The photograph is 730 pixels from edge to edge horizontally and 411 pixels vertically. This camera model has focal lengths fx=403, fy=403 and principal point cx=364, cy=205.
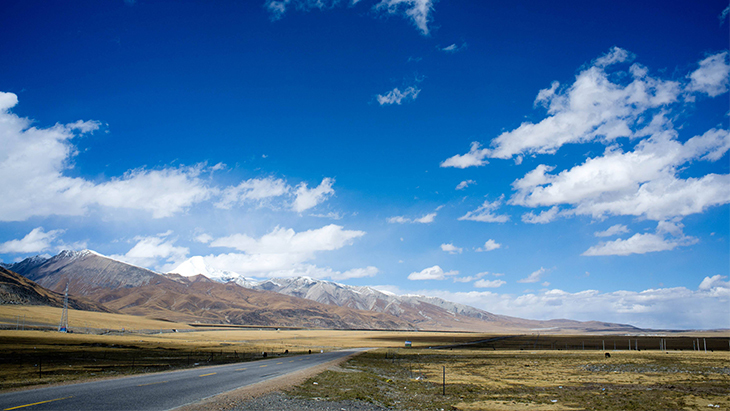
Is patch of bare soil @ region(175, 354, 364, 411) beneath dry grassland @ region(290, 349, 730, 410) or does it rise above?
above

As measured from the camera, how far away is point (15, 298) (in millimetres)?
176750

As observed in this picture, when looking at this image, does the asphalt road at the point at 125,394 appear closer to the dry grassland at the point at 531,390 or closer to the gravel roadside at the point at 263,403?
the gravel roadside at the point at 263,403

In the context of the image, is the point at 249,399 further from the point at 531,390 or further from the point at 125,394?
the point at 531,390

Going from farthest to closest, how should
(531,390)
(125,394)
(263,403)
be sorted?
(531,390), (125,394), (263,403)

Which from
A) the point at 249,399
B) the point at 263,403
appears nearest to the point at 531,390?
the point at 263,403

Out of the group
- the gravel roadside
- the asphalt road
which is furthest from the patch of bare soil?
the asphalt road

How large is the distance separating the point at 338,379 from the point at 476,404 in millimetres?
12504

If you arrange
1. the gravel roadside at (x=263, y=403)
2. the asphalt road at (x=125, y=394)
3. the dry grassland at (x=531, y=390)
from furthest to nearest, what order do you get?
the dry grassland at (x=531, y=390) → the gravel roadside at (x=263, y=403) → the asphalt road at (x=125, y=394)

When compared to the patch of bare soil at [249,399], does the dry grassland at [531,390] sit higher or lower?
lower

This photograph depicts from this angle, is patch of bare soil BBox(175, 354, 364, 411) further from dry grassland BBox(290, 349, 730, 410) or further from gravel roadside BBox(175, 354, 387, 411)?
dry grassland BBox(290, 349, 730, 410)

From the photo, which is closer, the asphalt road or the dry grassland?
the asphalt road

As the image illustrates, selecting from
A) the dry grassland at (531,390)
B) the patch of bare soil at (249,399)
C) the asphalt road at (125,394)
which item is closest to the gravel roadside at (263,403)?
the patch of bare soil at (249,399)

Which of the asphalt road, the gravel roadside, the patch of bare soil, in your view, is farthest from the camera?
the gravel roadside

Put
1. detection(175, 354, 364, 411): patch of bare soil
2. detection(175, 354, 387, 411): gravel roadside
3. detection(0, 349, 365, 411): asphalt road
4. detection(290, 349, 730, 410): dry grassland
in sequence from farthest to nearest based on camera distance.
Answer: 1. detection(290, 349, 730, 410): dry grassland
2. detection(175, 354, 387, 411): gravel roadside
3. detection(175, 354, 364, 411): patch of bare soil
4. detection(0, 349, 365, 411): asphalt road
